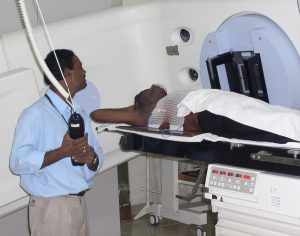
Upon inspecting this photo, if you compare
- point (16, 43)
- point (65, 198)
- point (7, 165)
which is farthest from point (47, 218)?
point (16, 43)

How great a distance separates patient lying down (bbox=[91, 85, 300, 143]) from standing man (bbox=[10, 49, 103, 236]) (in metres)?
0.23

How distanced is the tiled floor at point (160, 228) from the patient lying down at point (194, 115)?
1.70 meters

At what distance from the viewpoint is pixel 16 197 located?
2486mm

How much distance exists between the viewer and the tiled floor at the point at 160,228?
4.32 metres

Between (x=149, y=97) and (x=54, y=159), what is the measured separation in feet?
2.24

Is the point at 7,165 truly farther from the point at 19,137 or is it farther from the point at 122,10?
the point at 122,10

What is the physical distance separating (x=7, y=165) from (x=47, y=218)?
0.27 metres

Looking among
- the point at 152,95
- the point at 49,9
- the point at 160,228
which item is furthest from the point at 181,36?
the point at 160,228

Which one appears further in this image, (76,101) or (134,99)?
(134,99)

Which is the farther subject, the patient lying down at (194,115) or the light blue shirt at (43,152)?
the light blue shirt at (43,152)

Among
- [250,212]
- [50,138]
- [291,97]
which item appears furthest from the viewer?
[291,97]

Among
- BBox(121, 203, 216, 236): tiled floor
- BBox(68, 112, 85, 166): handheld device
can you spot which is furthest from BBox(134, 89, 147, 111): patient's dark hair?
BBox(121, 203, 216, 236): tiled floor

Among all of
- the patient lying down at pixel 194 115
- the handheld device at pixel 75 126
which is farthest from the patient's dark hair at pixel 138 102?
the handheld device at pixel 75 126

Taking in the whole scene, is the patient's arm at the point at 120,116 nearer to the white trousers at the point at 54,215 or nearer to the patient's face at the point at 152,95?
the patient's face at the point at 152,95
